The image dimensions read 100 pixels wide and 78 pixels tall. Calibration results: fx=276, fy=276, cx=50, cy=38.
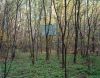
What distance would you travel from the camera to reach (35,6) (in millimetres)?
31359

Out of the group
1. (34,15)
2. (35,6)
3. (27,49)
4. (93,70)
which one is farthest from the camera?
(27,49)

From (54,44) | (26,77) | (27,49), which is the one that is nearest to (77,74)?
(26,77)

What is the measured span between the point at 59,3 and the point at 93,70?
10.2 meters

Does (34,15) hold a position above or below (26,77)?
above

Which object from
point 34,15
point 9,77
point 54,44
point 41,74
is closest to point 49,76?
point 41,74

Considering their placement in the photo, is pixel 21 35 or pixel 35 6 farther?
pixel 21 35

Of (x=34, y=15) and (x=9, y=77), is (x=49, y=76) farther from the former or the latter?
(x=34, y=15)

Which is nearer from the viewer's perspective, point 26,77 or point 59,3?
point 26,77

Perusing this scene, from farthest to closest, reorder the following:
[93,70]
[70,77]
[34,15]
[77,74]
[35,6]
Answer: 1. [34,15]
2. [35,6]
3. [93,70]
4. [77,74]
5. [70,77]

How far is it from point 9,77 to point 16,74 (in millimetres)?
1045

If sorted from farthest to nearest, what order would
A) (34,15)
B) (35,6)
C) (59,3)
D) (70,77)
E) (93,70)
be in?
(34,15)
(35,6)
(59,3)
(93,70)
(70,77)

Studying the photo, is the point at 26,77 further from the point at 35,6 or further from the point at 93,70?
the point at 35,6

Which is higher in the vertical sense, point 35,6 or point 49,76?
point 35,6

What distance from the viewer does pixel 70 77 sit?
45.6 ft
